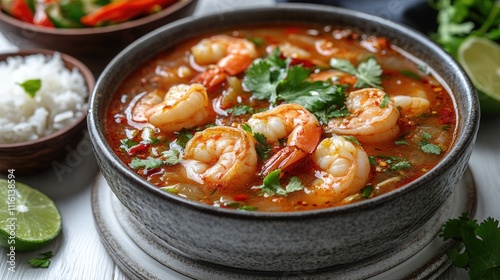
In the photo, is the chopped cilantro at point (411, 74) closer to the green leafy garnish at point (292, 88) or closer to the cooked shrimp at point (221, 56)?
the green leafy garnish at point (292, 88)

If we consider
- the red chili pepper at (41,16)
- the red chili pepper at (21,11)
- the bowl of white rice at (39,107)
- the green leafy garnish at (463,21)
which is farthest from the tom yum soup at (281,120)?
the red chili pepper at (21,11)

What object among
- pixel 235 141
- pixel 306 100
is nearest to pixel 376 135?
pixel 306 100

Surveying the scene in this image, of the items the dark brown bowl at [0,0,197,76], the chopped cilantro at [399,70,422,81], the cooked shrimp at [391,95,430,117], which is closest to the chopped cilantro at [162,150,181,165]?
the cooked shrimp at [391,95,430,117]

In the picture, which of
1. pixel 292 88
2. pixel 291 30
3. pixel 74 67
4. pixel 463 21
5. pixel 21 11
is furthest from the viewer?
pixel 463 21

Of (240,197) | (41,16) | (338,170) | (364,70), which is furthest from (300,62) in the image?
(41,16)

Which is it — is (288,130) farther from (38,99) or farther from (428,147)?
(38,99)

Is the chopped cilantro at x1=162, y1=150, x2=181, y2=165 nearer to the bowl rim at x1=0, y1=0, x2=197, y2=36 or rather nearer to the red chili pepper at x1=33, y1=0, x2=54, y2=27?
the bowl rim at x1=0, y1=0, x2=197, y2=36

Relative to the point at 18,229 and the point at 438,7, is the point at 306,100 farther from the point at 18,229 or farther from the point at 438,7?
the point at 438,7

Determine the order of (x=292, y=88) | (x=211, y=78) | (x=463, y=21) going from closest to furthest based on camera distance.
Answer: (x=292, y=88)
(x=211, y=78)
(x=463, y=21)
